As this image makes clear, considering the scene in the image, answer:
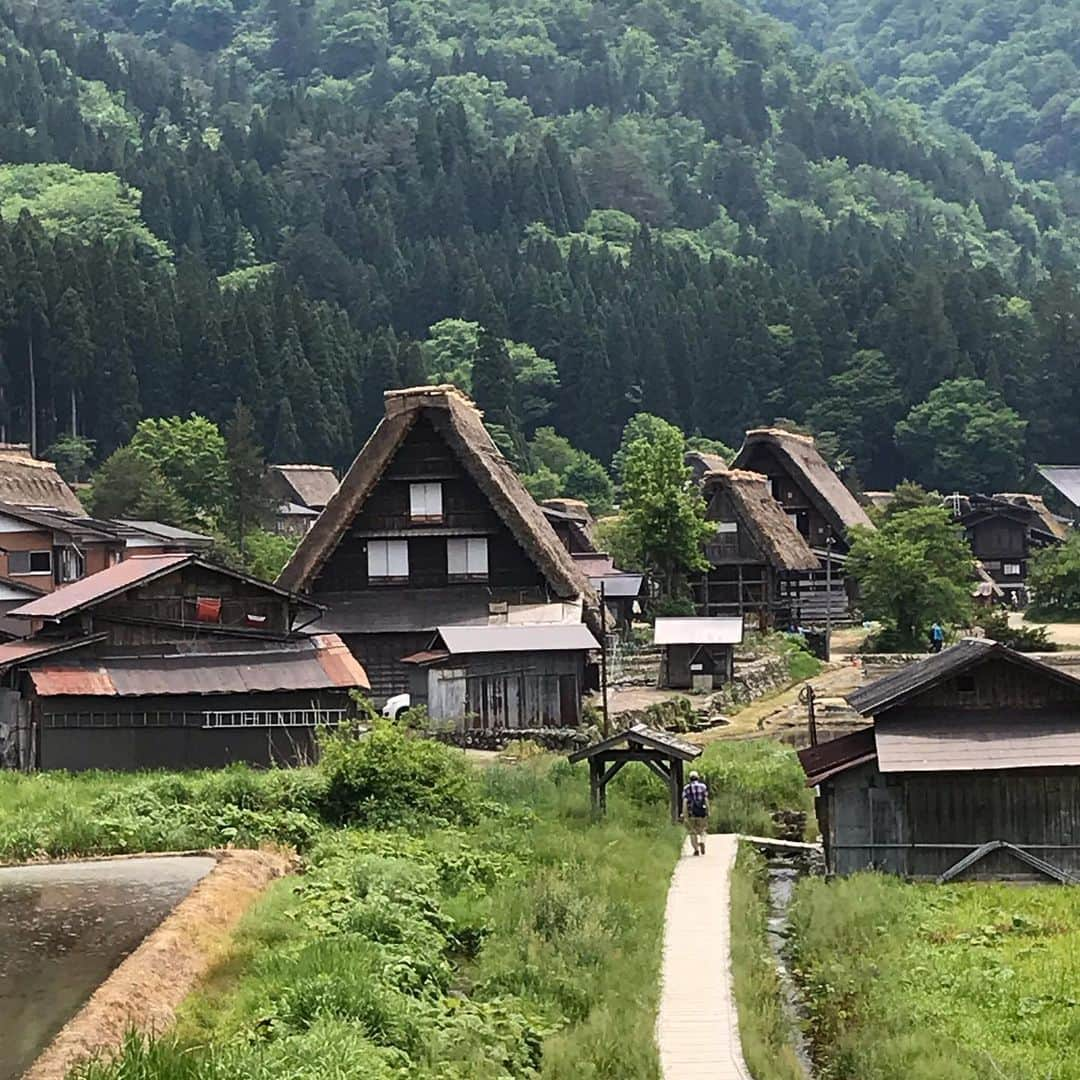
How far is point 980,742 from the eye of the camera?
2106cm

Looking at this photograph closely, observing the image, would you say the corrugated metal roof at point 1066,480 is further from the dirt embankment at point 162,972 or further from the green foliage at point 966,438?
the dirt embankment at point 162,972

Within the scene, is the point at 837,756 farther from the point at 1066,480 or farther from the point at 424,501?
the point at 1066,480

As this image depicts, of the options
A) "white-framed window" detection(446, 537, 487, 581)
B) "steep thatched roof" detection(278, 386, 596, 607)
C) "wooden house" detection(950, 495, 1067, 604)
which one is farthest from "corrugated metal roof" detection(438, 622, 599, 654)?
"wooden house" detection(950, 495, 1067, 604)

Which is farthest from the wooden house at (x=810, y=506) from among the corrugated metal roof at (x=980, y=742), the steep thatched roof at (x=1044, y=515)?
the corrugated metal roof at (x=980, y=742)

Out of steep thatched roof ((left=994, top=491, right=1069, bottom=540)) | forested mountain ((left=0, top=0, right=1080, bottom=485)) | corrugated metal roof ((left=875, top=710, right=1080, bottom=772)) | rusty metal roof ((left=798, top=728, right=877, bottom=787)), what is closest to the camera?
corrugated metal roof ((left=875, top=710, right=1080, bottom=772))

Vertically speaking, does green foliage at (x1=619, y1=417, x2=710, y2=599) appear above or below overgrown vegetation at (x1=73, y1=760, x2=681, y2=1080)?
above

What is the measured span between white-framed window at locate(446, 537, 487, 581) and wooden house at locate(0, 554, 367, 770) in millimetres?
8032

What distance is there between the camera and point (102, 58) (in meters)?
157

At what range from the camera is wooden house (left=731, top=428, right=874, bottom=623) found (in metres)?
53.9

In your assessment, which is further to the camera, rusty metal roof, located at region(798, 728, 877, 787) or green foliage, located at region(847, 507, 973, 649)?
green foliage, located at region(847, 507, 973, 649)

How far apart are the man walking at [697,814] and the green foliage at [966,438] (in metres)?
56.3

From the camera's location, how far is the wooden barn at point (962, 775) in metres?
20.7

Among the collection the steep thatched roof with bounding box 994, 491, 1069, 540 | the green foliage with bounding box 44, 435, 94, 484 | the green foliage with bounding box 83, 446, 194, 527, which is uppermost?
the green foliage with bounding box 44, 435, 94, 484

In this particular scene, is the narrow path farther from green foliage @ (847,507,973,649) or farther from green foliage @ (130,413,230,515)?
green foliage @ (130,413,230,515)
